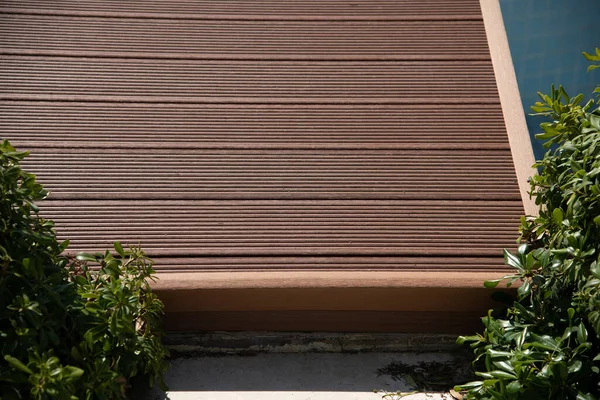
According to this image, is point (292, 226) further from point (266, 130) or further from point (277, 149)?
point (266, 130)

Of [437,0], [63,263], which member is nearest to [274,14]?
[437,0]

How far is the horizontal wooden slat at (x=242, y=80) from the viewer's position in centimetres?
326

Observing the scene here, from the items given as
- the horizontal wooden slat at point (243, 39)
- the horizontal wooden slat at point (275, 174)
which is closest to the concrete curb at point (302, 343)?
the horizontal wooden slat at point (275, 174)

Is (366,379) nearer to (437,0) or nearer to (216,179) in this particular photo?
(216,179)

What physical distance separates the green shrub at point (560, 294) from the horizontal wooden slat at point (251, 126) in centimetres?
72

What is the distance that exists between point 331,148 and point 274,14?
90 centimetres

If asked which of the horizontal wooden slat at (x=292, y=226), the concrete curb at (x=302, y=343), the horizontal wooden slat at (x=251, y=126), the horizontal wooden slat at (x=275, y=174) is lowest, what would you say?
the concrete curb at (x=302, y=343)

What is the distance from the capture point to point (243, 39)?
353cm

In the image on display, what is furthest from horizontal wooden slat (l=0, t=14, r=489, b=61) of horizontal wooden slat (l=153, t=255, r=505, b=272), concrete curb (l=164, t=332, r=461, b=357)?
concrete curb (l=164, t=332, r=461, b=357)

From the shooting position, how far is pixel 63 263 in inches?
87.7

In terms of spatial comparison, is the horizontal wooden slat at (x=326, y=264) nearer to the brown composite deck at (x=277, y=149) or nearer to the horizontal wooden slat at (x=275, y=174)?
the brown composite deck at (x=277, y=149)

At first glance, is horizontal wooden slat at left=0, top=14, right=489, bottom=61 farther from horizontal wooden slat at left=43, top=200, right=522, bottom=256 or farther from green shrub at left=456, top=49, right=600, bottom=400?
green shrub at left=456, top=49, right=600, bottom=400

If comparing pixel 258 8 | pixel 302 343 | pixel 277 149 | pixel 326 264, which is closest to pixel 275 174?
pixel 277 149

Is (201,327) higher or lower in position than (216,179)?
lower
